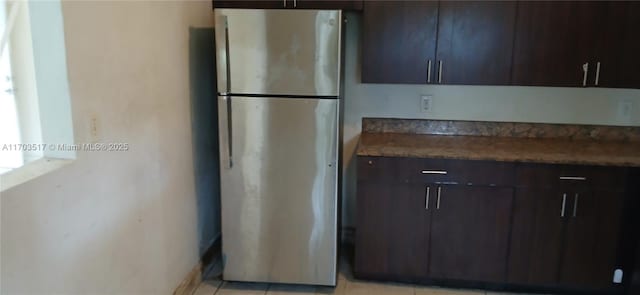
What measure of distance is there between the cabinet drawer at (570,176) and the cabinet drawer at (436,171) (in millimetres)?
76

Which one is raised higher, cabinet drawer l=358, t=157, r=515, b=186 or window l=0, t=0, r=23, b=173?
window l=0, t=0, r=23, b=173

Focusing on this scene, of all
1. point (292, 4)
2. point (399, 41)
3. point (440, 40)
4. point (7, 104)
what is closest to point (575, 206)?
point (440, 40)

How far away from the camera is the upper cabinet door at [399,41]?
2.66m

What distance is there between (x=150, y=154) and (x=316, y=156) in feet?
2.64

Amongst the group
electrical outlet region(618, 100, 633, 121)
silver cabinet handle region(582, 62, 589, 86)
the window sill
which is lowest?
the window sill

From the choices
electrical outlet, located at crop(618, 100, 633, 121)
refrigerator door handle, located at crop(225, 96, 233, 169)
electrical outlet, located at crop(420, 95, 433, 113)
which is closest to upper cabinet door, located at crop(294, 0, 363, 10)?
refrigerator door handle, located at crop(225, 96, 233, 169)

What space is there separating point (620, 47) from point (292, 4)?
170 cm

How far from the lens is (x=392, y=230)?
272 centimetres

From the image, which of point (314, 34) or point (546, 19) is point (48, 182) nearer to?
point (314, 34)

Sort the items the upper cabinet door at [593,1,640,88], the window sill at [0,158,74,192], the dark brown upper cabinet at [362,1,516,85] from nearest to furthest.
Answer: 1. the window sill at [0,158,74,192]
2. the upper cabinet door at [593,1,640,88]
3. the dark brown upper cabinet at [362,1,516,85]

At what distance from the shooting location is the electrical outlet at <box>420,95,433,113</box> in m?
3.05

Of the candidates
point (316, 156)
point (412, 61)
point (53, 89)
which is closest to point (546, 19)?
point (412, 61)

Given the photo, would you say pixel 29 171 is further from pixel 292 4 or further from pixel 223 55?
pixel 292 4

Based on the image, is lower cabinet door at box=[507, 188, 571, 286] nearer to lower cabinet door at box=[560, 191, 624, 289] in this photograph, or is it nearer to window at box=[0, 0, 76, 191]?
lower cabinet door at box=[560, 191, 624, 289]
